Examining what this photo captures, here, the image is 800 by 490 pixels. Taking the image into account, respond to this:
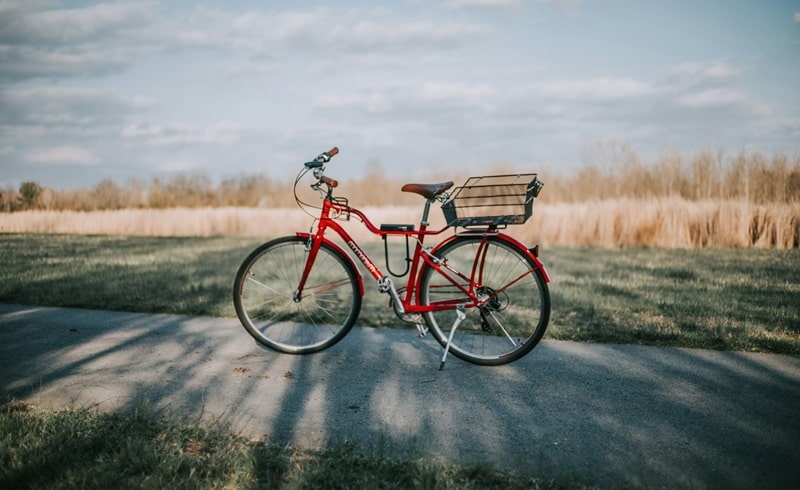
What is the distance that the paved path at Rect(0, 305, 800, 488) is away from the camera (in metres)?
2.56

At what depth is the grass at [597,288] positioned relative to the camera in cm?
469

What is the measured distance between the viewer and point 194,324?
4.93 meters

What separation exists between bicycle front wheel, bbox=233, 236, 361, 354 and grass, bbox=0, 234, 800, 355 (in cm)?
33

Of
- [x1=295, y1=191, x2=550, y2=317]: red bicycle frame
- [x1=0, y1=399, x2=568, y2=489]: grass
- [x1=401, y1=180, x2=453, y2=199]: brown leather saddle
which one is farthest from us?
[x1=295, y1=191, x2=550, y2=317]: red bicycle frame

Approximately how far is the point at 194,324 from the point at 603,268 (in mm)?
5718

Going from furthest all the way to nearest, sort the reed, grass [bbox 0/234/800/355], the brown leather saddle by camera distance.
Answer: the reed < grass [bbox 0/234/800/355] < the brown leather saddle

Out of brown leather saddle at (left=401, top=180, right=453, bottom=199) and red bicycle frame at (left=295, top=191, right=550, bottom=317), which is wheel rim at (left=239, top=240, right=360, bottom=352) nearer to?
red bicycle frame at (left=295, top=191, right=550, bottom=317)

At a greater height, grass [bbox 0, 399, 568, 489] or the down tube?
the down tube

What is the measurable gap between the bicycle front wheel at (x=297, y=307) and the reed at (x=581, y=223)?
6682 millimetres

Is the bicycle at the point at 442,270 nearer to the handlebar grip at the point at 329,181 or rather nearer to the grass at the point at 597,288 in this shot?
the handlebar grip at the point at 329,181

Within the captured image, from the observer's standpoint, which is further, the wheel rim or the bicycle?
the wheel rim

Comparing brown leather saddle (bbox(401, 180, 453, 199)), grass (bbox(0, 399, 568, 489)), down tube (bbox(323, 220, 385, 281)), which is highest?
brown leather saddle (bbox(401, 180, 453, 199))

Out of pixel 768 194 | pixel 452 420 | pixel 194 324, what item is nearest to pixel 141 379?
pixel 194 324

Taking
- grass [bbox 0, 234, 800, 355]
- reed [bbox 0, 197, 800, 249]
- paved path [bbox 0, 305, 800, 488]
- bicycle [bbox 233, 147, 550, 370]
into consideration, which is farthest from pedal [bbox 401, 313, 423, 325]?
reed [bbox 0, 197, 800, 249]
